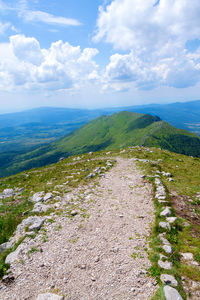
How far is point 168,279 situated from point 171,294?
654 mm

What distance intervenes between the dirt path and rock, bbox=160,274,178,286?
1.80 ft

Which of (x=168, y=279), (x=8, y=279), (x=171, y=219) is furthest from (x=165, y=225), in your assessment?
(x=8, y=279)

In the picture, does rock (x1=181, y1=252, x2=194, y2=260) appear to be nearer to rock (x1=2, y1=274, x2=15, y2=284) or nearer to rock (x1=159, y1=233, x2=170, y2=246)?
rock (x1=159, y1=233, x2=170, y2=246)

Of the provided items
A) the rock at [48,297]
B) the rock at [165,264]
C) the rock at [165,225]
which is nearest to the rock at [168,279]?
the rock at [165,264]

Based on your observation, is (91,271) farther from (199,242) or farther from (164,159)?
(164,159)

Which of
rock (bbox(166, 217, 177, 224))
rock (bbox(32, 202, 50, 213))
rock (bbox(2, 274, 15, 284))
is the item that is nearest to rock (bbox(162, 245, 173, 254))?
rock (bbox(166, 217, 177, 224))

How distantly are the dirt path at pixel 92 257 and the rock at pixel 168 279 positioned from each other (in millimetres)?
550

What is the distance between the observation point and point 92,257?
8.88 meters

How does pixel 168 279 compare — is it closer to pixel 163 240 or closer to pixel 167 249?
pixel 167 249

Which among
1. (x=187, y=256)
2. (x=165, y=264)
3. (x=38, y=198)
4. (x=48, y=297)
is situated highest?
(x=165, y=264)

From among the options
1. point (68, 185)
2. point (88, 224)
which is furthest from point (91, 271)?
point (68, 185)

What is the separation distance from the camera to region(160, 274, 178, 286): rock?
683 cm

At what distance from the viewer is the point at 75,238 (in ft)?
34.0

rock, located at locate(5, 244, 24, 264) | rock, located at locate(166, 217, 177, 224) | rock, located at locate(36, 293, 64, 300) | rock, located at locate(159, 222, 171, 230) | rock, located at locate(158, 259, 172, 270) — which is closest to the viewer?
rock, located at locate(36, 293, 64, 300)
